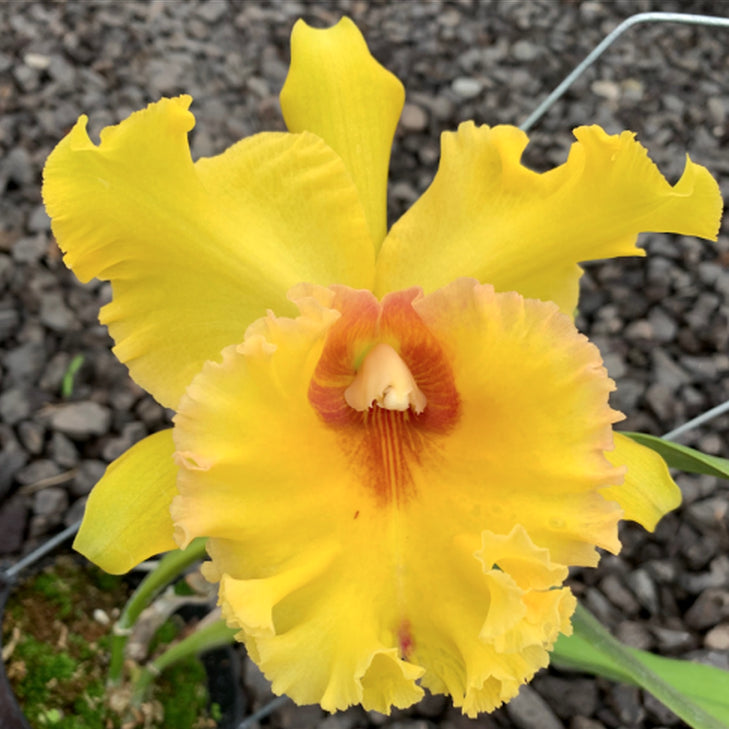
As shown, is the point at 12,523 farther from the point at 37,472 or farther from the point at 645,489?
the point at 645,489

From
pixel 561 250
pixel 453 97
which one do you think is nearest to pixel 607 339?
pixel 453 97

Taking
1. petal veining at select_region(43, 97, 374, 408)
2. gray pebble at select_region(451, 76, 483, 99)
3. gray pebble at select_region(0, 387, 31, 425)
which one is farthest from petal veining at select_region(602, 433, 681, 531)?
gray pebble at select_region(451, 76, 483, 99)

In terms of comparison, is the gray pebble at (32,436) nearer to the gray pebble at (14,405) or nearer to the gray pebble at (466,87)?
the gray pebble at (14,405)

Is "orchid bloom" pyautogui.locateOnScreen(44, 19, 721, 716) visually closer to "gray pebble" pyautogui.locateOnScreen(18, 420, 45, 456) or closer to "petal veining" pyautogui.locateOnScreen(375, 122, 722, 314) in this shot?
"petal veining" pyautogui.locateOnScreen(375, 122, 722, 314)

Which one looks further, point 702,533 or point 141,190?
point 702,533

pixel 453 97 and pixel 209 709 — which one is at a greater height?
pixel 453 97

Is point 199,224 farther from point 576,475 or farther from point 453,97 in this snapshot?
point 453,97
